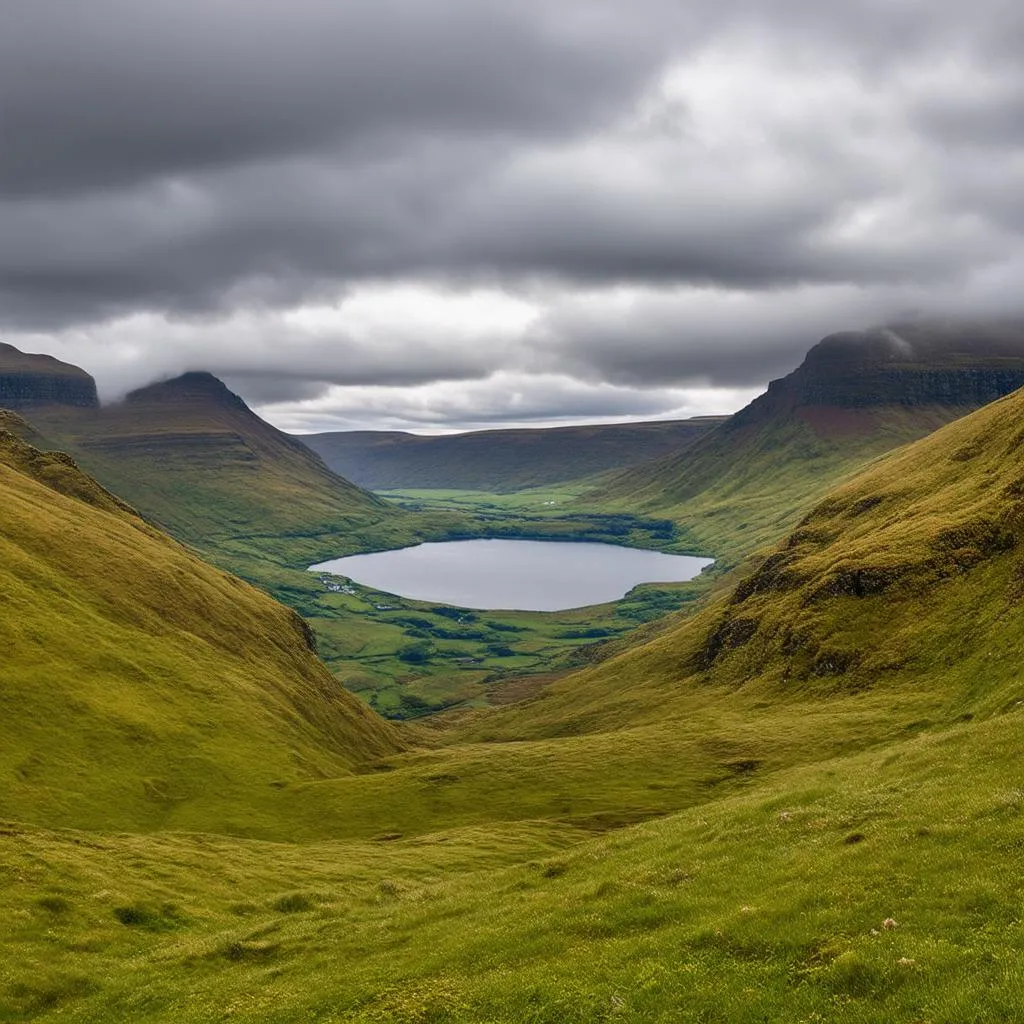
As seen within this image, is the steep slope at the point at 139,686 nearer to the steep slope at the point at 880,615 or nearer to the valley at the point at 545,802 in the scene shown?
the valley at the point at 545,802

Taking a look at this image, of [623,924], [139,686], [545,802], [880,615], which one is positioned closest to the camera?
[623,924]

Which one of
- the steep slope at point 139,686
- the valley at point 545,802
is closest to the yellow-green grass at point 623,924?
the valley at point 545,802

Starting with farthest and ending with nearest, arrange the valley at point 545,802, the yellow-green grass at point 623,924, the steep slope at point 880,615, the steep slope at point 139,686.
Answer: the steep slope at point 880,615
the steep slope at point 139,686
the valley at point 545,802
the yellow-green grass at point 623,924

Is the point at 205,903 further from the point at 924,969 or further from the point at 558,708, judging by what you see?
the point at 558,708

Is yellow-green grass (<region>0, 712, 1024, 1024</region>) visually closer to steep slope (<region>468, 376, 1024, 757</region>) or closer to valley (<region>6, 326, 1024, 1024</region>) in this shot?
valley (<region>6, 326, 1024, 1024</region>)

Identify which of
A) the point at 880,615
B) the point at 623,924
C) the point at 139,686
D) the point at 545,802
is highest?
the point at 623,924

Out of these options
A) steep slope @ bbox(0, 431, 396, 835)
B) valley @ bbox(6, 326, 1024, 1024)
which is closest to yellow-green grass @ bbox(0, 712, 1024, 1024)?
valley @ bbox(6, 326, 1024, 1024)

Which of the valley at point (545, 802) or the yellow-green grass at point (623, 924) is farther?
the valley at point (545, 802)

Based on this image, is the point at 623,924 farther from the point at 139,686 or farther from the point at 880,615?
the point at 880,615

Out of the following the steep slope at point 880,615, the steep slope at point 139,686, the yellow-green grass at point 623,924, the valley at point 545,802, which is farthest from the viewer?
the steep slope at point 880,615

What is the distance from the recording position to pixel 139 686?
368ft

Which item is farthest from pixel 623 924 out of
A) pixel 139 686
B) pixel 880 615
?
pixel 880 615

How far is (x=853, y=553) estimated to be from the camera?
5595 inches

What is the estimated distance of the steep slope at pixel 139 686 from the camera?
85.6m
